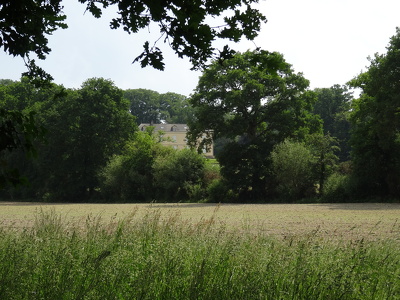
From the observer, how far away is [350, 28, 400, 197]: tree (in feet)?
117

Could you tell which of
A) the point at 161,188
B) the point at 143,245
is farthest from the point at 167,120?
the point at 143,245

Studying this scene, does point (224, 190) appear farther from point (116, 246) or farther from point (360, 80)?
point (116, 246)

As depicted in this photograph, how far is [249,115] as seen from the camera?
145 feet

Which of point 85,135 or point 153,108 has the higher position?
point 153,108

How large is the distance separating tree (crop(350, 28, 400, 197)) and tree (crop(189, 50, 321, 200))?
5.14 meters

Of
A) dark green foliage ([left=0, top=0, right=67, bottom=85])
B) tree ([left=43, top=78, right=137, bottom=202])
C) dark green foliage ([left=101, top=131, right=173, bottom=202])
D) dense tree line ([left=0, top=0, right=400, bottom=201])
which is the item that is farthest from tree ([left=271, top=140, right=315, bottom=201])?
dark green foliage ([left=0, top=0, right=67, bottom=85])

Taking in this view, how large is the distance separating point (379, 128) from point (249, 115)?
11.7m

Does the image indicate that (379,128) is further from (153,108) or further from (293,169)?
(153,108)

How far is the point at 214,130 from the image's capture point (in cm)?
4394

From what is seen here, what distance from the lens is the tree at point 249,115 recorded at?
43031 mm

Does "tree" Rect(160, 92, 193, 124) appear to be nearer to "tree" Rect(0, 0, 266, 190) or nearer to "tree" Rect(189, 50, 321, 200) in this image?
"tree" Rect(189, 50, 321, 200)

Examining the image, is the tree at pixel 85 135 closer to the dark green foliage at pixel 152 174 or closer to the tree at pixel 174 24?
the dark green foliage at pixel 152 174

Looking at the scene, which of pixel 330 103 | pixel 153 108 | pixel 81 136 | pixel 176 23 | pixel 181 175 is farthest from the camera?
pixel 153 108

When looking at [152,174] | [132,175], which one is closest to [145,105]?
[152,174]
